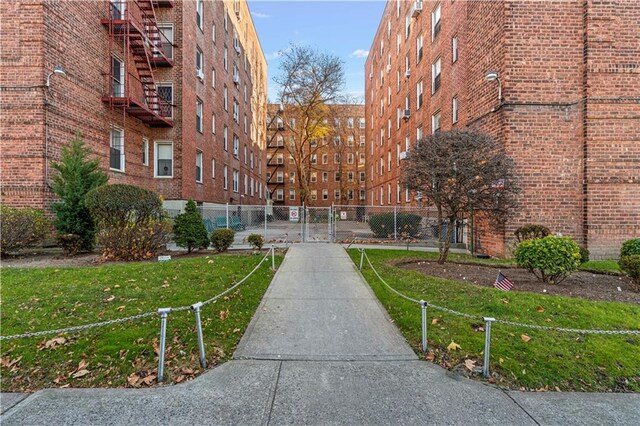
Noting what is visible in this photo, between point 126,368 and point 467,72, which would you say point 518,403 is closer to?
point 126,368

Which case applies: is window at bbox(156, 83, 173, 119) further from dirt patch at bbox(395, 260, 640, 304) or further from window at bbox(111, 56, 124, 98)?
dirt patch at bbox(395, 260, 640, 304)

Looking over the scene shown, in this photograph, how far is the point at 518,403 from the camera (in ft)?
9.67

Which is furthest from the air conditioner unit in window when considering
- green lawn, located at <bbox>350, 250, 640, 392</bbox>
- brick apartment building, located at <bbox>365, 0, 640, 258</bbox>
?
green lawn, located at <bbox>350, 250, 640, 392</bbox>

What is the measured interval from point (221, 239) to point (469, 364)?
8.03 meters

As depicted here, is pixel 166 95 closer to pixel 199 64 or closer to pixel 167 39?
pixel 167 39

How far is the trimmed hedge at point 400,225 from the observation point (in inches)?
573

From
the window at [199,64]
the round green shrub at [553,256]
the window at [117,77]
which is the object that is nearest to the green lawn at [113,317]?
the round green shrub at [553,256]

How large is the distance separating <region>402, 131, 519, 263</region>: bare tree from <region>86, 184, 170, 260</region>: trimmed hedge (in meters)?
7.03

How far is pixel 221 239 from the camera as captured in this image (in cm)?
995

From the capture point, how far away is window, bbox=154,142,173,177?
52.8ft

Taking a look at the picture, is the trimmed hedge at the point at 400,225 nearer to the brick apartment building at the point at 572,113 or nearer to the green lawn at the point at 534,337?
the brick apartment building at the point at 572,113

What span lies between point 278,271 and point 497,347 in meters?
5.19

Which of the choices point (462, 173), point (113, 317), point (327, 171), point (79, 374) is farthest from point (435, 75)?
point (327, 171)

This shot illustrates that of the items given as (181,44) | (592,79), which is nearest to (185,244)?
(181,44)
